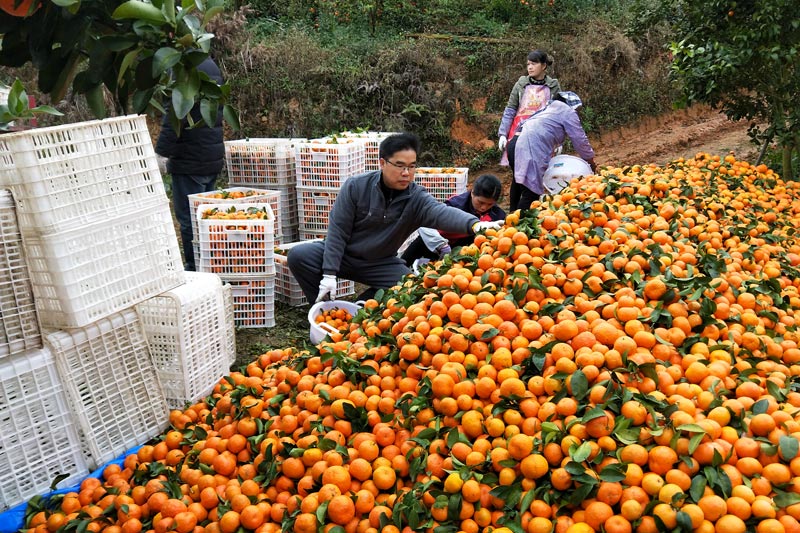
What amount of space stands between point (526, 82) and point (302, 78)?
4.93 m

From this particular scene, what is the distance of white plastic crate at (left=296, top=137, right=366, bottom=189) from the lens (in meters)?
6.15

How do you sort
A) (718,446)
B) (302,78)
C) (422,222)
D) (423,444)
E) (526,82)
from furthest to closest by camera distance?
(302,78)
(526,82)
(422,222)
(423,444)
(718,446)

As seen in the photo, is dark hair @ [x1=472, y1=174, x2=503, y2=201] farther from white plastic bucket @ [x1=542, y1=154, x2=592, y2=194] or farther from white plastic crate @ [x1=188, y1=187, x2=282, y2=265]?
white plastic crate @ [x1=188, y1=187, x2=282, y2=265]

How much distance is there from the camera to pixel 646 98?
11719mm

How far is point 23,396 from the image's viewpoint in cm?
262

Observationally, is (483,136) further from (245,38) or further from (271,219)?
(271,219)

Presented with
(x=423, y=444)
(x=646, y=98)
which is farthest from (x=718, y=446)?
(x=646, y=98)

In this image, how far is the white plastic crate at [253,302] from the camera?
5.07m

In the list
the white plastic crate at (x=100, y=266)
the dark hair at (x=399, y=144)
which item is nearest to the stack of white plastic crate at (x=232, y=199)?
the dark hair at (x=399, y=144)

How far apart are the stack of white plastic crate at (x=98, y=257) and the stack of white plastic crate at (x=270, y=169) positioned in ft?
11.2

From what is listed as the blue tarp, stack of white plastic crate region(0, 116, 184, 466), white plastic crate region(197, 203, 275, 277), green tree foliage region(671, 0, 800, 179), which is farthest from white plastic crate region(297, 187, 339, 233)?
the blue tarp

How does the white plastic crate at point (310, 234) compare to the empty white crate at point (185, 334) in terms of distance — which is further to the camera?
the white plastic crate at point (310, 234)

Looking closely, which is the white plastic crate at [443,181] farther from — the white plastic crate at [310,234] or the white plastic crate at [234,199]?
the white plastic crate at [234,199]

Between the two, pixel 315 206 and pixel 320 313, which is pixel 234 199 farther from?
pixel 320 313
